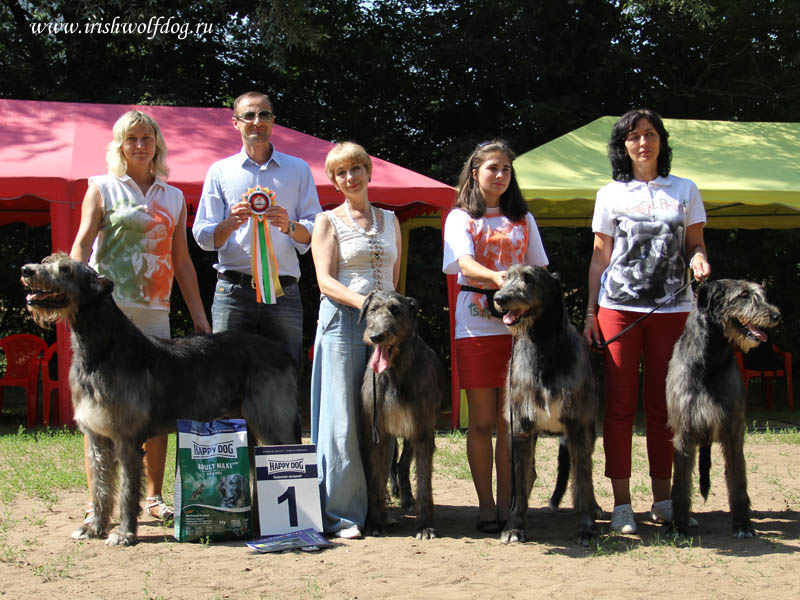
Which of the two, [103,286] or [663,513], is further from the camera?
[663,513]

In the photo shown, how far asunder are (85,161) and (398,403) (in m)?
4.74

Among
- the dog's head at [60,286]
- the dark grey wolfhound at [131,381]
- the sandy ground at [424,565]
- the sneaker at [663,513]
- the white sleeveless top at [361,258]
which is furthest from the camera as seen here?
the sneaker at [663,513]

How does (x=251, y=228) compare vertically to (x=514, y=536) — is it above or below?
above

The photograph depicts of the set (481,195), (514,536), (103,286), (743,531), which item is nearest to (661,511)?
(743,531)

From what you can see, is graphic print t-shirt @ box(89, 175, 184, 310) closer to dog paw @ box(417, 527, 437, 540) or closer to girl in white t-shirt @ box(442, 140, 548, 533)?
girl in white t-shirt @ box(442, 140, 548, 533)

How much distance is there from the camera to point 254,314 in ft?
13.8

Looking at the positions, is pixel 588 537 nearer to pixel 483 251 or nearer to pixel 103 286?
pixel 483 251

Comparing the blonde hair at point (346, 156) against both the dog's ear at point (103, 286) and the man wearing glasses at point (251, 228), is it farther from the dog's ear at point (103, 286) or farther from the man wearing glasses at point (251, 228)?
the dog's ear at point (103, 286)

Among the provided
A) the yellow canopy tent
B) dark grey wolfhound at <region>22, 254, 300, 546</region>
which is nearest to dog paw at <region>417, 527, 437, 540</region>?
dark grey wolfhound at <region>22, 254, 300, 546</region>

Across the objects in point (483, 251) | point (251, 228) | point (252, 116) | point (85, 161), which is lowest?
point (483, 251)

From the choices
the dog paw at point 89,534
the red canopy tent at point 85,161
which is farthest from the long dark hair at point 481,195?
the red canopy tent at point 85,161

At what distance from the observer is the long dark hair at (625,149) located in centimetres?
414

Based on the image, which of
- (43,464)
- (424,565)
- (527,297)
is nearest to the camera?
(424,565)

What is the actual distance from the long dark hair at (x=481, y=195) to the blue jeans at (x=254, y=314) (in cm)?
106
